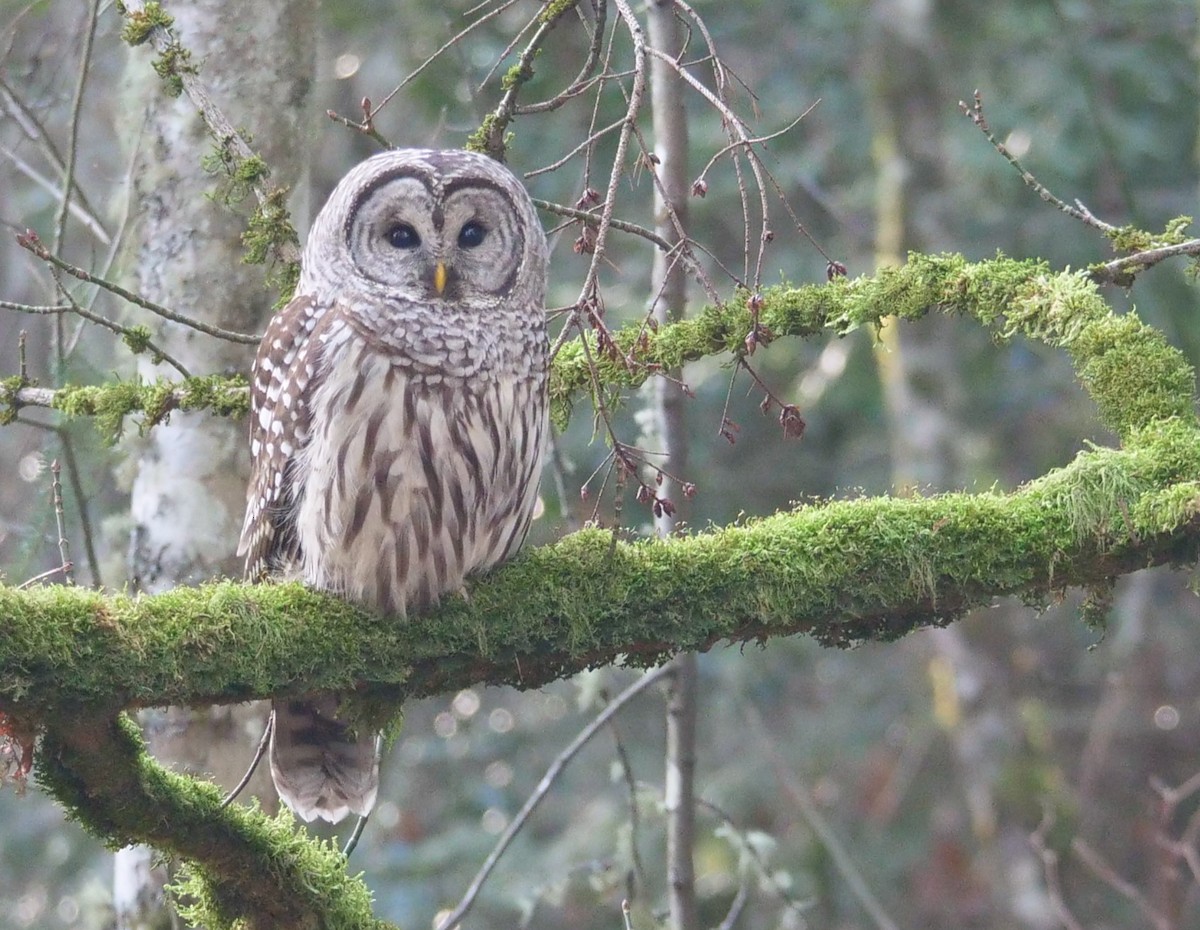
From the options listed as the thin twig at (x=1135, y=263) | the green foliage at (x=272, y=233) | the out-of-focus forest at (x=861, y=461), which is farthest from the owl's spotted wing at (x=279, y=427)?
the out-of-focus forest at (x=861, y=461)

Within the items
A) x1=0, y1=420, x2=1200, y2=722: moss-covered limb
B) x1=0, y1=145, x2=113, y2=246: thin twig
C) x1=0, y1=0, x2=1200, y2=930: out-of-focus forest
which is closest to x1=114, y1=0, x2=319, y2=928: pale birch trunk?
x1=0, y1=145, x2=113, y2=246: thin twig

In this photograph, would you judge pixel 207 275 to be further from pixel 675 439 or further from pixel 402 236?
pixel 675 439

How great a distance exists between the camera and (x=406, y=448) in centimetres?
389

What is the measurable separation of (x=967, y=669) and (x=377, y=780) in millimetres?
5664

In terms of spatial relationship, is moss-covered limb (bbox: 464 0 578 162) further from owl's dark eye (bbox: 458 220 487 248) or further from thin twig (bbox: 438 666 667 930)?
thin twig (bbox: 438 666 667 930)

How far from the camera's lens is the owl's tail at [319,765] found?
4.18m

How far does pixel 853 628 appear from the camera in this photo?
142 inches

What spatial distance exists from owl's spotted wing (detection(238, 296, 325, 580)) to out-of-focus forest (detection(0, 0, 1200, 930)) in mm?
3188

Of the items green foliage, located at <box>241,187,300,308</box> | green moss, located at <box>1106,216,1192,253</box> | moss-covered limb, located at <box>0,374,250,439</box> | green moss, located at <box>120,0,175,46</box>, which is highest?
green moss, located at <box>120,0,175,46</box>

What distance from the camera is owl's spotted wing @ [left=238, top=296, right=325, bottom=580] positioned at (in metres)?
4.03

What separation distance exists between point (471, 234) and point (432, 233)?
11 centimetres

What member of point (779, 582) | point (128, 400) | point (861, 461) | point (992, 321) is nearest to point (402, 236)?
point (128, 400)

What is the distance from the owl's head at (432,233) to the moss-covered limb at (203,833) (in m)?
1.41

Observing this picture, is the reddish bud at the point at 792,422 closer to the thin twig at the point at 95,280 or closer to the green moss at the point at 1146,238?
the green moss at the point at 1146,238
